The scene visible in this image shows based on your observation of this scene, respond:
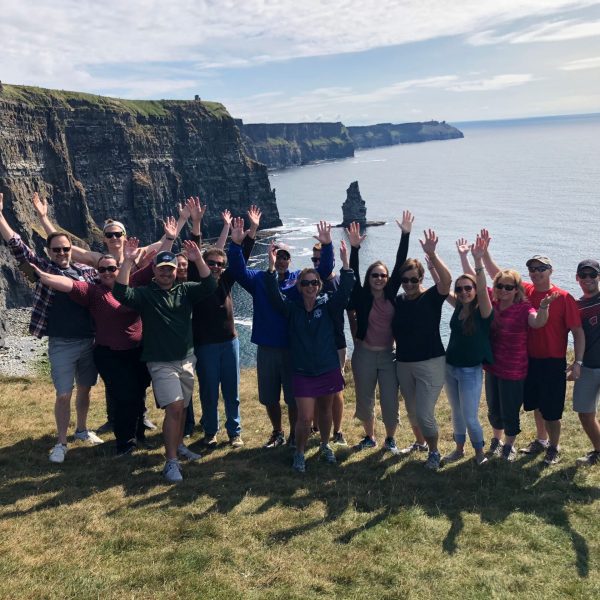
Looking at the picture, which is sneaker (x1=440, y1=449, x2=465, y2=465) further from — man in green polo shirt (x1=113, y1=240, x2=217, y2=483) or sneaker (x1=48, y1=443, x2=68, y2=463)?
sneaker (x1=48, y1=443, x2=68, y2=463)

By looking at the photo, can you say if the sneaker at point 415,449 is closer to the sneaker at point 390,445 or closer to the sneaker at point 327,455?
the sneaker at point 390,445

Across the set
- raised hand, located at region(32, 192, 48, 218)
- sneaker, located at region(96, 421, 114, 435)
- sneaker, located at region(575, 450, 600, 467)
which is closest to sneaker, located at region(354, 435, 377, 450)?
sneaker, located at region(575, 450, 600, 467)

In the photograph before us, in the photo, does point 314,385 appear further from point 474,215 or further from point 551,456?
point 474,215

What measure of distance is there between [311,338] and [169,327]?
2123mm

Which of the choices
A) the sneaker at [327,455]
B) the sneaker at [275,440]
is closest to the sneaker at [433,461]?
the sneaker at [327,455]

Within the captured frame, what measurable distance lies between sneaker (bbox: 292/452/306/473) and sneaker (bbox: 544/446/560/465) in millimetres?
3962

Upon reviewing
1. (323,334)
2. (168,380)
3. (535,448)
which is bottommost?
(535,448)

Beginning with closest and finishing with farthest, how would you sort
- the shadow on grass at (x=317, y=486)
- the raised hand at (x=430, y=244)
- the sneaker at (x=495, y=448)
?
the shadow on grass at (x=317, y=486), the raised hand at (x=430, y=244), the sneaker at (x=495, y=448)

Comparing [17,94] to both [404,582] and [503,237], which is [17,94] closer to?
[503,237]

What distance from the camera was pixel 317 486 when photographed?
7762mm

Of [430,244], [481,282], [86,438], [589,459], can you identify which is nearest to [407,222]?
[430,244]

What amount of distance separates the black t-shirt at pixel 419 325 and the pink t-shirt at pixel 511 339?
0.96m

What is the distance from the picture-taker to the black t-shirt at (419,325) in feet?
25.7

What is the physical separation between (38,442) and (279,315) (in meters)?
5.10
